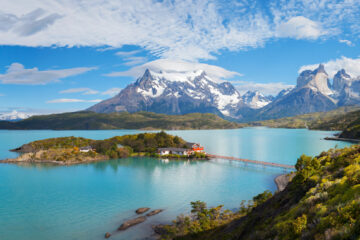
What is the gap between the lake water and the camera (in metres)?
45.0

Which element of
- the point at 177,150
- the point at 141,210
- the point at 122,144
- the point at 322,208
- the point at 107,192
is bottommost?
the point at 107,192

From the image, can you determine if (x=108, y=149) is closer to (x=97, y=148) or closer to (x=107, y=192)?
(x=97, y=148)

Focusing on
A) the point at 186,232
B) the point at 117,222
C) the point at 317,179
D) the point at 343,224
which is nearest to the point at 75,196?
the point at 117,222

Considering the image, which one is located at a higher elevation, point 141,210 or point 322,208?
point 322,208

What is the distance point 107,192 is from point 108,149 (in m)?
66.9

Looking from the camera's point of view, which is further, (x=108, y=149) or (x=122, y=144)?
(x=122, y=144)

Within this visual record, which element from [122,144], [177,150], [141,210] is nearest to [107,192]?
[141,210]

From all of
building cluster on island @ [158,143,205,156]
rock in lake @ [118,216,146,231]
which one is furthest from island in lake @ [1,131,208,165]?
rock in lake @ [118,216,146,231]

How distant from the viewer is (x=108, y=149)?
13288cm

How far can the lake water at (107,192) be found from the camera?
148 ft

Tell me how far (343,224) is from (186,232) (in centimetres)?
2873

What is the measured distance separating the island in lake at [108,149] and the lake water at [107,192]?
11.0m

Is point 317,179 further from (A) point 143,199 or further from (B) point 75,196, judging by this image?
(B) point 75,196

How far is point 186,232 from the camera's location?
37344 millimetres
